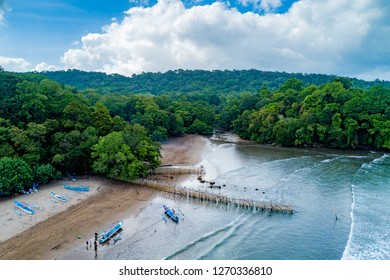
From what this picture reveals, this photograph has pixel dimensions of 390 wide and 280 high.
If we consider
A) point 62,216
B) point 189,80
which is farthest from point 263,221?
point 189,80

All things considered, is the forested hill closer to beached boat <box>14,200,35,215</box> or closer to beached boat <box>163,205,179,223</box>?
beached boat <box>163,205,179,223</box>

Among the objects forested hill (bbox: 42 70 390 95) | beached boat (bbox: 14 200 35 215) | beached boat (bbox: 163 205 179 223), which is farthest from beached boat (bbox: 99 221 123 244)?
forested hill (bbox: 42 70 390 95)

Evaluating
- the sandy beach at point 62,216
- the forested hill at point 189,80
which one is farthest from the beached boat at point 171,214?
the forested hill at point 189,80

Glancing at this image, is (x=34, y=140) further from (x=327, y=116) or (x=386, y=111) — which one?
(x=386, y=111)

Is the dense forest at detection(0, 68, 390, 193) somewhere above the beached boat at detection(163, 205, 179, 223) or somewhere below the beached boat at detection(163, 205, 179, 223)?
above

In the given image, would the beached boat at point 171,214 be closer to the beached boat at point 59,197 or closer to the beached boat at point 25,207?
the beached boat at point 59,197
